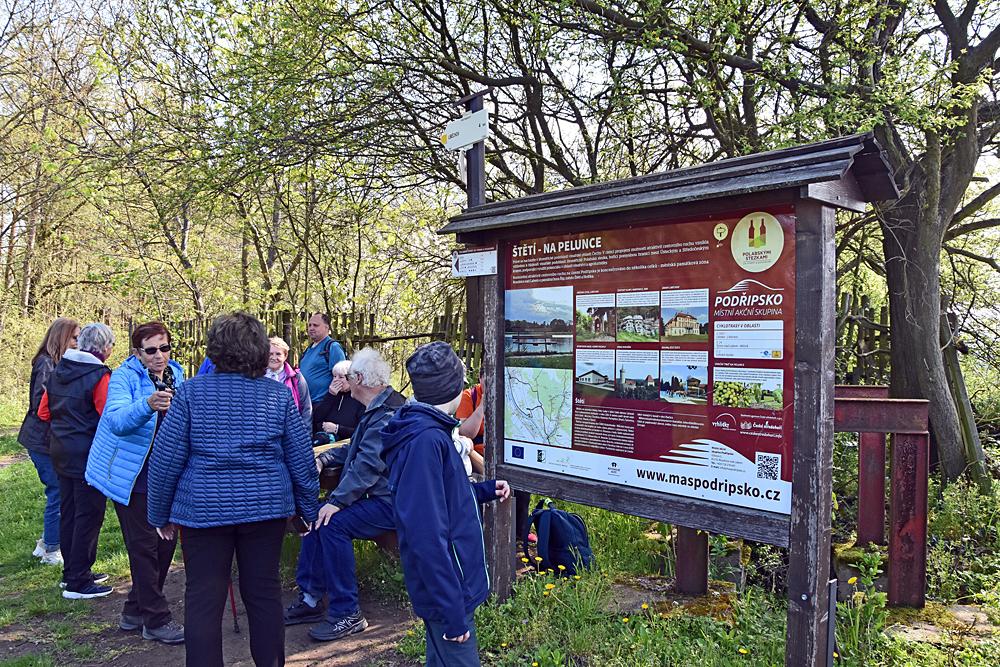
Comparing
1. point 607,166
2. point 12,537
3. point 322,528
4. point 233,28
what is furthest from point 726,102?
point 12,537

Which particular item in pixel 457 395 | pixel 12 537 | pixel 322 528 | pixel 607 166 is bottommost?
pixel 12 537

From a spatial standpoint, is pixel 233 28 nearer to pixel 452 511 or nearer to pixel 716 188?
pixel 716 188

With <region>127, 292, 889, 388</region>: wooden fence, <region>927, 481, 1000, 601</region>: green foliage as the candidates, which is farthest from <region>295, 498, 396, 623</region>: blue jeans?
<region>927, 481, 1000, 601</region>: green foliage

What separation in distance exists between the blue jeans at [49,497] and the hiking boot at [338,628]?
275cm

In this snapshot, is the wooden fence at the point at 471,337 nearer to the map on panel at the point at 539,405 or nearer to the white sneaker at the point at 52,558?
the map on panel at the point at 539,405

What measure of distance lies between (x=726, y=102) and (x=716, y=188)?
401 cm

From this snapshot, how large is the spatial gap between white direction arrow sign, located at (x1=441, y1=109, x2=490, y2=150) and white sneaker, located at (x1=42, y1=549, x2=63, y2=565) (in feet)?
14.1

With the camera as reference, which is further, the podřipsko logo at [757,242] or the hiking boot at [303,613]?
the hiking boot at [303,613]

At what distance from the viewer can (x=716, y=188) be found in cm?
315

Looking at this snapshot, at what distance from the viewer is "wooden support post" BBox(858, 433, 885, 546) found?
480 cm

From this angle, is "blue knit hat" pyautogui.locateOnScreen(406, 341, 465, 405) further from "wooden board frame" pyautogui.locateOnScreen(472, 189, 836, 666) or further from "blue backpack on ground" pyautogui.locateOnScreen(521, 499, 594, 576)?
"blue backpack on ground" pyautogui.locateOnScreen(521, 499, 594, 576)

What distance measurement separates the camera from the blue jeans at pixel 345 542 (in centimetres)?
425

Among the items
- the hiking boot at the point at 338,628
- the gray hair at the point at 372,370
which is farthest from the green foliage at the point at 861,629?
the gray hair at the point at 372,370

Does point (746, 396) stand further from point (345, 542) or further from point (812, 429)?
point (345, 542)
